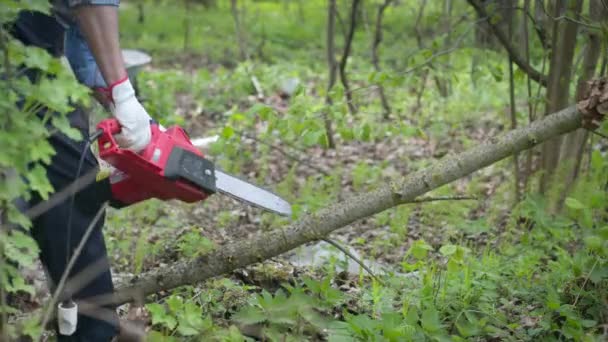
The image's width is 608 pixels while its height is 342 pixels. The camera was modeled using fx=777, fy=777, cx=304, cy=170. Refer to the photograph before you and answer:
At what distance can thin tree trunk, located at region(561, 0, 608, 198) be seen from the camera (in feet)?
13.7

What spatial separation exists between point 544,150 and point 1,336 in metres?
3.42

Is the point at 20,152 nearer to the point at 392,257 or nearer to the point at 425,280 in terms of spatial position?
the point at 425,280

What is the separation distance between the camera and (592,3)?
422 cm

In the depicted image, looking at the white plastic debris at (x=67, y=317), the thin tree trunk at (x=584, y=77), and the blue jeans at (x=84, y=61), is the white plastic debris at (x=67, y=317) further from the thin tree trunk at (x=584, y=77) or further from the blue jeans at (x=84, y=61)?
the thin tree trunk at (x=584, y=77)

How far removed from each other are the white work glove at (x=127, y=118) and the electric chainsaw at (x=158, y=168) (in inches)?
1.1

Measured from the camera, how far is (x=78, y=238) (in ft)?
9.98

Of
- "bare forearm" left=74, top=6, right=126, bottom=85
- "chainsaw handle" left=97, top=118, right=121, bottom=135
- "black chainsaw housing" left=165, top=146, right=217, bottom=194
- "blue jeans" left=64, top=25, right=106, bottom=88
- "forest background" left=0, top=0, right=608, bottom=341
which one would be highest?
"bare forearm" left=74, top=6, right=126, bottom=85

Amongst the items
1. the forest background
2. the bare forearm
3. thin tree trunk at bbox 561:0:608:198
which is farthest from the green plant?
thin tree trunk at bbox 561:0:608:198

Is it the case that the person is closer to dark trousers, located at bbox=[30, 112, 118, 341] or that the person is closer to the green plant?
dark trousers, located at bbox=[30, 112, 118, 341]

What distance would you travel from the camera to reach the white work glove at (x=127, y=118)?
9.08ft

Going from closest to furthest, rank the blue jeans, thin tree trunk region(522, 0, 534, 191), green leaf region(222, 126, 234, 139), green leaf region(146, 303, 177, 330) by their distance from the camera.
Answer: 1. green leaf region(146, 303, 177, 330)
2. the blue jeans
3. thin tree trunk region(522, 0, 534, 191)
4. green leaf region(222, 126, 234, 139)

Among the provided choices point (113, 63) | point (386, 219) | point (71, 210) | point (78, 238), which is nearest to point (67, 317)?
point (78, 238)

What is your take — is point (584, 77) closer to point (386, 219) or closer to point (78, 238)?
point (386, 219)

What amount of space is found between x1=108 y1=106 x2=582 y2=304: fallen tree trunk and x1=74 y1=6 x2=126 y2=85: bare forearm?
2.80 ft
